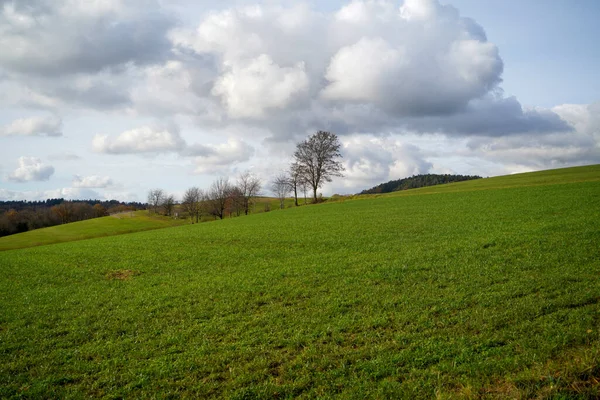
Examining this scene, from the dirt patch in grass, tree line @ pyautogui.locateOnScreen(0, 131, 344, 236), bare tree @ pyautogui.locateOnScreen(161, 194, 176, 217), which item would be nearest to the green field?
the dirt patch in grass

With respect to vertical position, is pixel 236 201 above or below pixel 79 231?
above

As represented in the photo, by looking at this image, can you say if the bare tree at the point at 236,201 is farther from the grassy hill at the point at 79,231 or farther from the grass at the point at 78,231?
the grassy hill at the point at 79,231

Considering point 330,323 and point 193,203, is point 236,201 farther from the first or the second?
point 330,323

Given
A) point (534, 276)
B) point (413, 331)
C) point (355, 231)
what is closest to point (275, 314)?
point (413, 331)

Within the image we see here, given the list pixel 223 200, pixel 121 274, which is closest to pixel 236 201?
pixel 223 200

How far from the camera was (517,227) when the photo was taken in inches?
1016

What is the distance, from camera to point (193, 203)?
13088 cm

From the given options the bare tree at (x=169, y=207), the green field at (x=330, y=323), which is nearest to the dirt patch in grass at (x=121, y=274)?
the green field at (x=330, y=323)

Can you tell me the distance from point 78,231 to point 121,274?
88.4 metres

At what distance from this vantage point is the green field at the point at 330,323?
8836mm

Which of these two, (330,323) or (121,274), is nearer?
(330,323)

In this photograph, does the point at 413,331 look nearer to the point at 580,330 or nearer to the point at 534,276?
the point at 580,330

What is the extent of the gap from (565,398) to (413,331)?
449 centimetres

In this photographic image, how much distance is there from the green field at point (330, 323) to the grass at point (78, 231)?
238 ft
